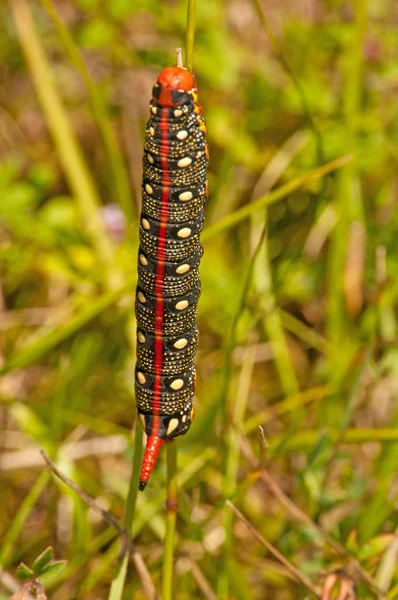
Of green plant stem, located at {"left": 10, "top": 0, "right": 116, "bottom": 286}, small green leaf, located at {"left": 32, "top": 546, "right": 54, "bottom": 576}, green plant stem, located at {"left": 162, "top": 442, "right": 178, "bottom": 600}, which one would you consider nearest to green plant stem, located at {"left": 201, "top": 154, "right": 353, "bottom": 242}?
green plant stem, located at {"left": 162, "top": 442, "right": 178, "bottom": 600}

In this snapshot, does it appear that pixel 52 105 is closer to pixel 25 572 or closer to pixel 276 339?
pixel 276 339

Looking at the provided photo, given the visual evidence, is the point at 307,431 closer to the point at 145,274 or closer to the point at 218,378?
the point at 218,378

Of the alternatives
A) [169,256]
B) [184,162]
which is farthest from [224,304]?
[184,162]

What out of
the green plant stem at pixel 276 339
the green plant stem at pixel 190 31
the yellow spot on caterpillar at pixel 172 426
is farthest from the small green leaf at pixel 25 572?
the green plant stem at pixel 276 339

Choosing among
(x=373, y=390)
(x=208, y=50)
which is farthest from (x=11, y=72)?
(x=373, y=390)

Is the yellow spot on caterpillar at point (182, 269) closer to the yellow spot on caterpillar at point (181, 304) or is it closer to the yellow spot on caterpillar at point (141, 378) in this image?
the yellow spot on caterpillar at point (181, 304)

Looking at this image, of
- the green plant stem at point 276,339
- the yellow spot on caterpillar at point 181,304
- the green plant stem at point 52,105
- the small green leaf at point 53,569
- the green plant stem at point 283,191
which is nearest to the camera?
the small green leaf at point 53,569

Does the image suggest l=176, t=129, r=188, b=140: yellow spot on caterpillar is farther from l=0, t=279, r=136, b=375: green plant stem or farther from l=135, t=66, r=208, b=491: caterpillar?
l=0, t=279, r=136, b=375: green plant stem

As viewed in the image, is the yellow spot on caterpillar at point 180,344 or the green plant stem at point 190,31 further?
the yellow spot on caterpillar at point 180,344
